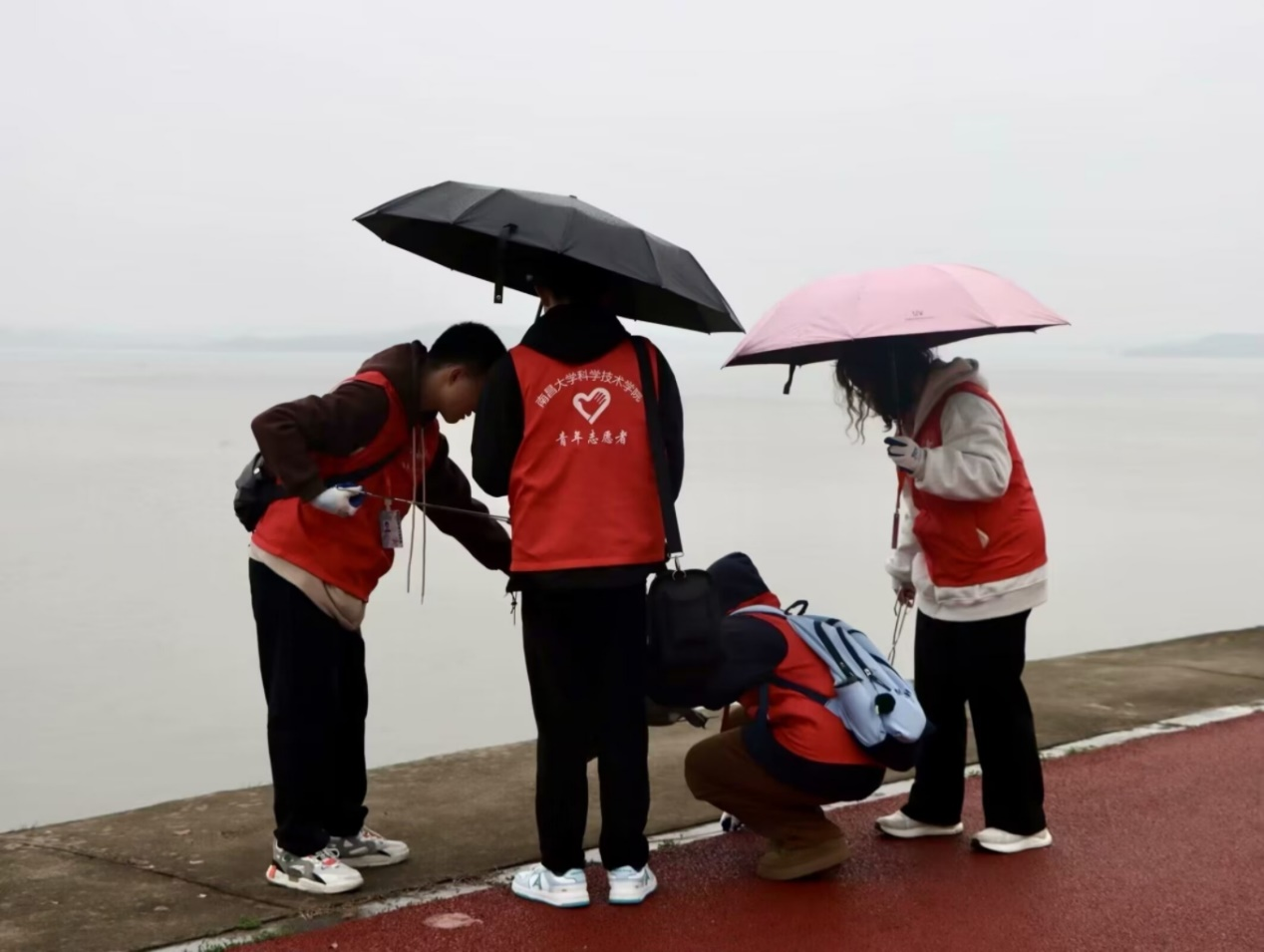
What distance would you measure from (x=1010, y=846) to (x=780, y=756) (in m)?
1.00

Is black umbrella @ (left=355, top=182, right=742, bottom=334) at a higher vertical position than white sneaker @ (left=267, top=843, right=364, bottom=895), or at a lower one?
higher

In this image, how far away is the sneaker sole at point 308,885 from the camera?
15.2 feet

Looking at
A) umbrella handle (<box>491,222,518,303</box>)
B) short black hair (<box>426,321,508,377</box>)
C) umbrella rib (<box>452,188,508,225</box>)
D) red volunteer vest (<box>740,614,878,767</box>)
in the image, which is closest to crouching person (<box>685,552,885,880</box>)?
red volunteer vest (<box>740,614,878,767</box>)

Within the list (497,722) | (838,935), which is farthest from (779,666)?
(497,722)

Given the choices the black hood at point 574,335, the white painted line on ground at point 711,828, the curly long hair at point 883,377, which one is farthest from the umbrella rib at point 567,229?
the white painted line on ground at point 711,828

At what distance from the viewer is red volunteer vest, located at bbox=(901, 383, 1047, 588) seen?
16.6 ft

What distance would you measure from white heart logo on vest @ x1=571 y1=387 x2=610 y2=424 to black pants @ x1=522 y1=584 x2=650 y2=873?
500 mm

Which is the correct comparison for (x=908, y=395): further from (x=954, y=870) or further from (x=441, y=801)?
(x=441, y=801)

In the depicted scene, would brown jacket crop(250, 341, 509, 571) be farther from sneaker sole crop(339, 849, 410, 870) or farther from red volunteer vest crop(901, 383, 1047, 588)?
red volunteer vest crop(901, 383, 1047, 588)

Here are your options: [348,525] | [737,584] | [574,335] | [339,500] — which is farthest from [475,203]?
[737,584]

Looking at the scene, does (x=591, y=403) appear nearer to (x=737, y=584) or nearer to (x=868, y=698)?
(x=737, y=584)

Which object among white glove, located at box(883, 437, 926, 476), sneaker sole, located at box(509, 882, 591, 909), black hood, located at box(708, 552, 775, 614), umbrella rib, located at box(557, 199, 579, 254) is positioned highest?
umbrella rib, located at box(557, 199, 579, 254)

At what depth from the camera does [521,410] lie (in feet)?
14.5

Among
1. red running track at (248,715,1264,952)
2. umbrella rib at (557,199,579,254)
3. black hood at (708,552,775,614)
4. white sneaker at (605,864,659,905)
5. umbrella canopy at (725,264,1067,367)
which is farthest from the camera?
black hood at (708,552,775,614)
